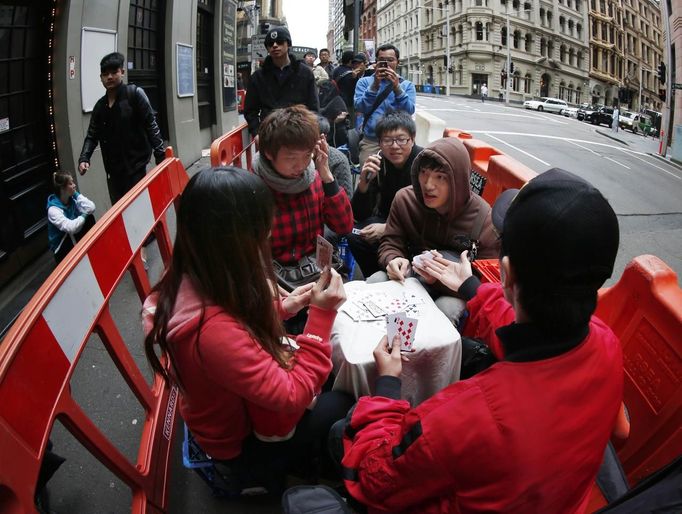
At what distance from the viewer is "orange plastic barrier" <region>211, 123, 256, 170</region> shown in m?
4.28

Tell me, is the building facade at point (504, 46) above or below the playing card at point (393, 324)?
above

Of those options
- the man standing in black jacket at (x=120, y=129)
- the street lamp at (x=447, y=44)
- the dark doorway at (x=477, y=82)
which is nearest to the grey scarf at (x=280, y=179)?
the man standing in black jacket at (x=120, y=129)

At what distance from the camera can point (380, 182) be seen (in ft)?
13.8

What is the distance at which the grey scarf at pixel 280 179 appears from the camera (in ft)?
9.61

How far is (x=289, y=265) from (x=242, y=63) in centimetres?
1681

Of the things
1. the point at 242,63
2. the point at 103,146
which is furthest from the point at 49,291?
the point at 242,63

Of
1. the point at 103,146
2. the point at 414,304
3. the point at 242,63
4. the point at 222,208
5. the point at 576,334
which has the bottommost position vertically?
the point at 414,304

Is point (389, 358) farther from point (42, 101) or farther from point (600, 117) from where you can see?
point (600, 117)

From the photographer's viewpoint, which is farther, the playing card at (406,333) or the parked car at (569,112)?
the parked car at (569,112)

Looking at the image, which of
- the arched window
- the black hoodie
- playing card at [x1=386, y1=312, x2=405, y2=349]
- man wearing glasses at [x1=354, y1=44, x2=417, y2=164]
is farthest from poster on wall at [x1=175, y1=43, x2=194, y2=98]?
the arched window

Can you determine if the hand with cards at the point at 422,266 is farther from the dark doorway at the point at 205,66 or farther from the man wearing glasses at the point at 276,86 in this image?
the dark doorway at the point at 205,66

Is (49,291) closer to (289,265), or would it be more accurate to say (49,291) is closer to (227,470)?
(227,470)

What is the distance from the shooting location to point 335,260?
344 centimetres

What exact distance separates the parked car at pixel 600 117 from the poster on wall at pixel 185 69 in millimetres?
35425
